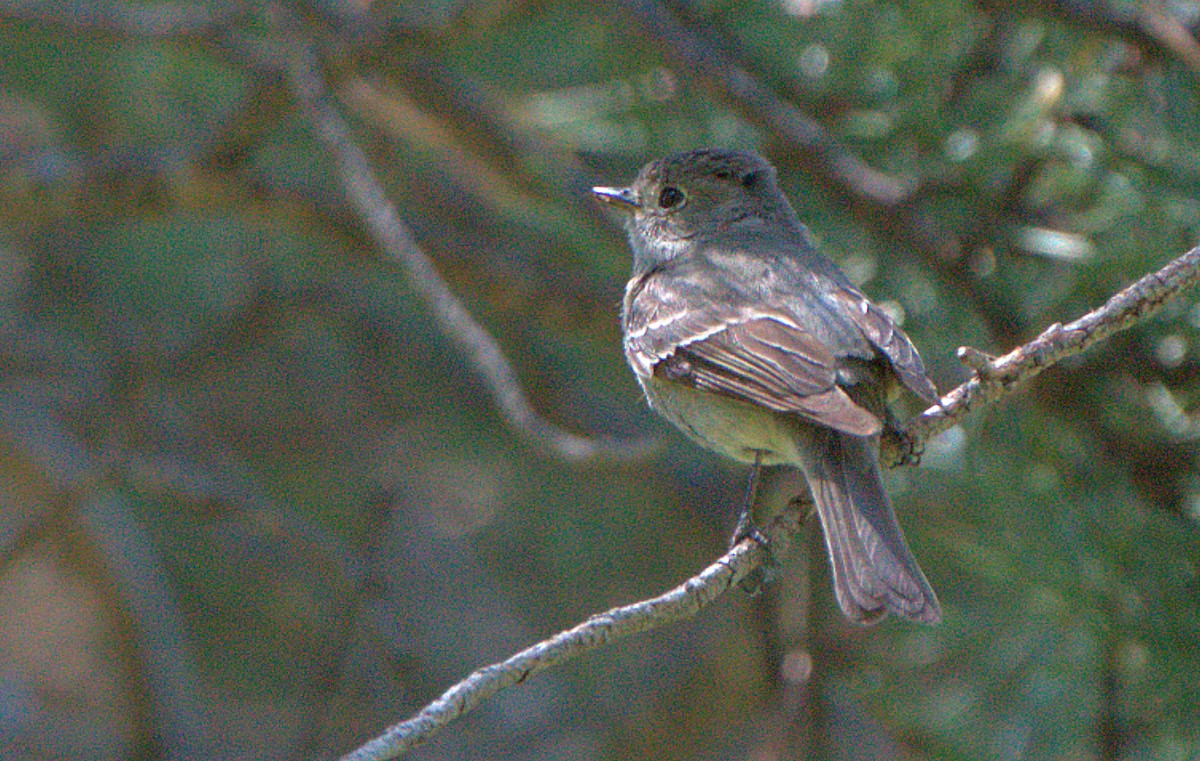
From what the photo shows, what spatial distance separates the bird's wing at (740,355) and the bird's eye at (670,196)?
0.45 metres

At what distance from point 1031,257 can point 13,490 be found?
13.1ft

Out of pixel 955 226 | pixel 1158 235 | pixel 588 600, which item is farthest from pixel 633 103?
pixel 588 600

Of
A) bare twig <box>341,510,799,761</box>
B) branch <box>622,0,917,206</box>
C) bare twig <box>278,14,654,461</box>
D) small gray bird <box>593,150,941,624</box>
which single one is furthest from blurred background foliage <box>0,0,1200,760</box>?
bare twig <box>341,510,799,761</box>

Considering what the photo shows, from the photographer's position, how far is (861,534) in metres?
2.99

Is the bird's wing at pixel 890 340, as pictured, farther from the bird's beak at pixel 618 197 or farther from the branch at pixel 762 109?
the bird's beak at pixel 618 197

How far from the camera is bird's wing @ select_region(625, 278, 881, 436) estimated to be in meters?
3.14

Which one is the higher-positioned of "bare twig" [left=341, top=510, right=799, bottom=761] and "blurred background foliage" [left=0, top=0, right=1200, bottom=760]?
"bare twig" [left=341, top=510, right=799, bottom=761]

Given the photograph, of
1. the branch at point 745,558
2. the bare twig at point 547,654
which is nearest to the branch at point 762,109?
the branch at point 745,558

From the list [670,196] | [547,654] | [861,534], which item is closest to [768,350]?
[861,534]

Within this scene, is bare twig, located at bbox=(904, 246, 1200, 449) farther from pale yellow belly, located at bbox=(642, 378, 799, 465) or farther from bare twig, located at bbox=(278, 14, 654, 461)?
bare twig, located at bbox=(278, 14, 654, 461)

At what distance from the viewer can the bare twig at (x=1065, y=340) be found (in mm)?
2754

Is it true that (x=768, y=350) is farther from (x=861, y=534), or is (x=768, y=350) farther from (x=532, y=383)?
(x=532, y=383)

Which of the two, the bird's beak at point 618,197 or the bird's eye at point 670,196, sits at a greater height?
the bird's beak at point 618,197

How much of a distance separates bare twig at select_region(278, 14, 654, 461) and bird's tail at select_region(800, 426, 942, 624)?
0.56m
